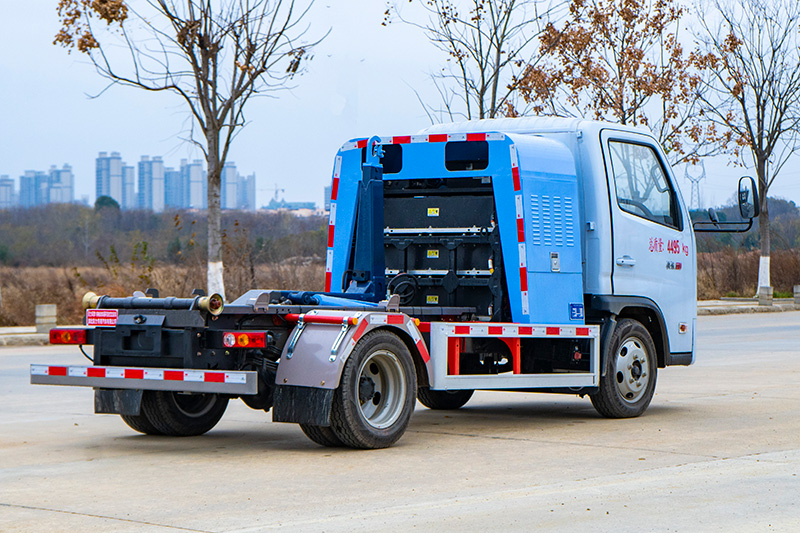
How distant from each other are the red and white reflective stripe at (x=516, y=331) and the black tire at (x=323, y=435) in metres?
1.36


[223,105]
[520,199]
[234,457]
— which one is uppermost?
[223,105]

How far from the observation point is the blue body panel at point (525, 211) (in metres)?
10.3

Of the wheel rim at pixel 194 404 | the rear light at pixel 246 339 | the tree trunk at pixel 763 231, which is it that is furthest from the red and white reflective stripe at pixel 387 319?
the tree trunk at pixel 763 231

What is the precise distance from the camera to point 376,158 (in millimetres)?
10680

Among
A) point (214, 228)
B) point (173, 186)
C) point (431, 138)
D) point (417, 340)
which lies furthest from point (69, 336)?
point (173, 186)

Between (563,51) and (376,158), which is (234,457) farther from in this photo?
(563,51)

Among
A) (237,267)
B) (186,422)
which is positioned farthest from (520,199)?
(237,267)

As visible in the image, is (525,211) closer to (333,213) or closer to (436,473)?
(333,213)

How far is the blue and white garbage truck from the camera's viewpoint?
28.3 ft

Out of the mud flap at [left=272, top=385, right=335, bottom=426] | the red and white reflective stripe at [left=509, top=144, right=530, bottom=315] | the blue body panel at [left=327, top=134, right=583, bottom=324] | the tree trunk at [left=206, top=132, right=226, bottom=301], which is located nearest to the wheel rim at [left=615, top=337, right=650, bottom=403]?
the blue body panel at [left=327, top=134, right=583, bottom=324]

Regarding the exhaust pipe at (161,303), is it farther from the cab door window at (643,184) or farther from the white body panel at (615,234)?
the cab door window at (643,184)

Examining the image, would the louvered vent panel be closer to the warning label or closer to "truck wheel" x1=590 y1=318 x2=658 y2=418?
"truck wheel" x1=590 y1=318 x2=658 y2=418

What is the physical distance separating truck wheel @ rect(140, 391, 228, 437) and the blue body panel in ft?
5.51

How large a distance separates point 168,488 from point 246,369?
163cm
